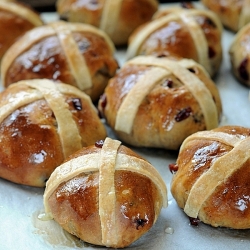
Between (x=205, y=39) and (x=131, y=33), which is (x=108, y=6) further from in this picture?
(x=205, y=39)

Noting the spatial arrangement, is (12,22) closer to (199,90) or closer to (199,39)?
(199,39)

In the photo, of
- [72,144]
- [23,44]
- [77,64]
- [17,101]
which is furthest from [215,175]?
[23,44]

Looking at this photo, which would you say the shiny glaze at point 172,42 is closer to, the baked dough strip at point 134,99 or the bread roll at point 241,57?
the bread roll at point 241,57

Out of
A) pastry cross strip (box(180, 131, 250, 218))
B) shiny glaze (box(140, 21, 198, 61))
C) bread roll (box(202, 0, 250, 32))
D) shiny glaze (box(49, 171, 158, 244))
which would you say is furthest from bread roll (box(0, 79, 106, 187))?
bread roll (box(202, 0, 250, 32))

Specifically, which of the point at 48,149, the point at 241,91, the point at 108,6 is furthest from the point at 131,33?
the point at 48,149

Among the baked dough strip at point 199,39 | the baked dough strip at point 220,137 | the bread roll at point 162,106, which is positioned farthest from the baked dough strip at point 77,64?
the baked dough strip at point 220,137

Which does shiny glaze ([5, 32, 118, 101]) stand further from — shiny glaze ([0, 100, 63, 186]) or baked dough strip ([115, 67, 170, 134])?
shiny glaze ([0, 100, 63, 186])
